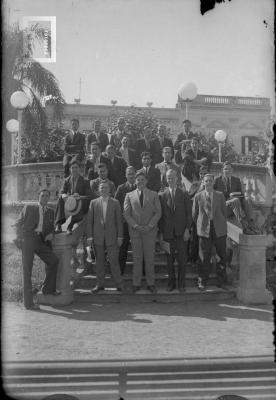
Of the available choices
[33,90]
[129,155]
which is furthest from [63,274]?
[33,90]

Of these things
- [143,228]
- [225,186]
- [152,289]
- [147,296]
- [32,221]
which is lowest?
[147,296]

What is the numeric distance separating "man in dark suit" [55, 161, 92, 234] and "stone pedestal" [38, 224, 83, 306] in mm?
536

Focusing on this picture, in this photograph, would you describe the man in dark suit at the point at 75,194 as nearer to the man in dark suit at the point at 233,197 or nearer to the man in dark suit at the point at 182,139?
the man in dark suit at the point at 233,197

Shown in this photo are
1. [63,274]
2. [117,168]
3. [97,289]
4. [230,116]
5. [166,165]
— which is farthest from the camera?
[230,116]

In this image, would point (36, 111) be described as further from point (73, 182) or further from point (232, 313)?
point (232, 313)

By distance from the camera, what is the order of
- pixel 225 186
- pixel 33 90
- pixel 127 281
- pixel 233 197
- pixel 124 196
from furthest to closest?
pixel 33 90 → pixel 225 186 → pixel 233 197 → pixel 124 196 → pixel 127 281

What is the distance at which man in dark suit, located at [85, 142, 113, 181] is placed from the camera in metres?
9.77

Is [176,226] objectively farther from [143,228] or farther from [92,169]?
[92,169]

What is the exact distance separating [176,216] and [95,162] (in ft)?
8.47

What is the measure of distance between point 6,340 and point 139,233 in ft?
9.64

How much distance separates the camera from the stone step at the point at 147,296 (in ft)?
26.3

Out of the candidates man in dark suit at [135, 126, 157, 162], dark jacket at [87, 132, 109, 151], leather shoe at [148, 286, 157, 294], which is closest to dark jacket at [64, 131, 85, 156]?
dark jacket at [87, 132, 109, 151]

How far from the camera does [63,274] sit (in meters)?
7.84

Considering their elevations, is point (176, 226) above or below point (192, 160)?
below
